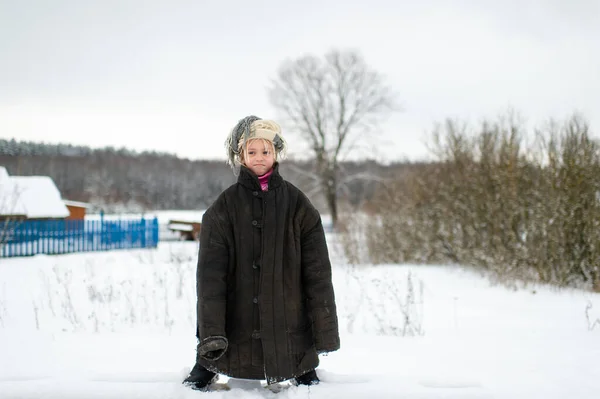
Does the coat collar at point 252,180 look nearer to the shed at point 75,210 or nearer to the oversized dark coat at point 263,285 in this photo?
the oversized dark coat at point 263,285

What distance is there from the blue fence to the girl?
14.1 m

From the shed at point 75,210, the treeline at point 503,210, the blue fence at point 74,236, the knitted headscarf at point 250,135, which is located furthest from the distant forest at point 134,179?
the knitted headscarf at point 250,135

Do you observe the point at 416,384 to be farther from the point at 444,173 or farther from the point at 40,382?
the point at 444,173

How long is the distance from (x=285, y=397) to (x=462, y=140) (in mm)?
10251

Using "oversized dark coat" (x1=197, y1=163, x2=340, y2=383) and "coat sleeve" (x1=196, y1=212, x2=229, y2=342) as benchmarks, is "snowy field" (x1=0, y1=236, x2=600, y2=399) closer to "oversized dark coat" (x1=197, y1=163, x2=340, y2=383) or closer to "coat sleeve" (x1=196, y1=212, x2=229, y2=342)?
"oversized dark coat" (x1=197, y1=163, x2=340, y2=383)

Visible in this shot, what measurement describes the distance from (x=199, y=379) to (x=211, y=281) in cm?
57

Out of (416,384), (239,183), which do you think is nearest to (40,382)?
(239,183)

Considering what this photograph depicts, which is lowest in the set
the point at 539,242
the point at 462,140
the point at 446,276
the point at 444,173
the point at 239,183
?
the point at 446,276

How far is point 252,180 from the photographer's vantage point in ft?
7.82

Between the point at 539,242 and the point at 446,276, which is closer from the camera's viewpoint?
the point at 539,242

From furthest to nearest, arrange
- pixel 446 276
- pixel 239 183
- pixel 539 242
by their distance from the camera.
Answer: pixel 446 276
pixel 539 242
pixel 239 183

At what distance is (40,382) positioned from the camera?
2.59 metres

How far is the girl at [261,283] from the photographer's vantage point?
2246mm

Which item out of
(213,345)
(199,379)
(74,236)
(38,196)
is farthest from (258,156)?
(38,196)
